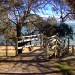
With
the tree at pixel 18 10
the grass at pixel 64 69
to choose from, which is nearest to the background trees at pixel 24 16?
the tree at pixel 18 10

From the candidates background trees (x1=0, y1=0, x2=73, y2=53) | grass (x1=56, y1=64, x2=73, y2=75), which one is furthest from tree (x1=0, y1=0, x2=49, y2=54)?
grass (x1=56, y1=64, x2=73, y2=75)

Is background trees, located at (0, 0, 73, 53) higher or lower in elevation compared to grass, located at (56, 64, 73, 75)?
higher

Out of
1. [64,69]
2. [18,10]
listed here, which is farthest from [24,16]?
[64,69]

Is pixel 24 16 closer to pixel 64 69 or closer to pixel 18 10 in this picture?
pixel 18 10

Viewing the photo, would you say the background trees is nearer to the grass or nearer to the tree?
the tree

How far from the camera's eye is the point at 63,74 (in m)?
10.3

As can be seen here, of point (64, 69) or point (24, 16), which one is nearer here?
point (64, 69)

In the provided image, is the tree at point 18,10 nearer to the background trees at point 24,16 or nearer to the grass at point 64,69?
the background trees at point 24,16

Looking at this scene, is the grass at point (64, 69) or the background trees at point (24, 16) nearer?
the grass at point (64, 69)

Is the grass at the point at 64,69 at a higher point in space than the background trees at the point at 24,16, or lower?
lower

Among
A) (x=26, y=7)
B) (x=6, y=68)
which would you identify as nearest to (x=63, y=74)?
(x=6, y=68)

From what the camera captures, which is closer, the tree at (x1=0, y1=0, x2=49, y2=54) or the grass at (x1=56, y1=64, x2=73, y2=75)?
the grass at (x1=56, y1=64, x2=73, y2=75)

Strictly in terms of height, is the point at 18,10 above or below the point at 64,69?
above

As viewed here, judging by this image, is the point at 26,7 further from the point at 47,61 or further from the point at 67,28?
the point at 47,61
